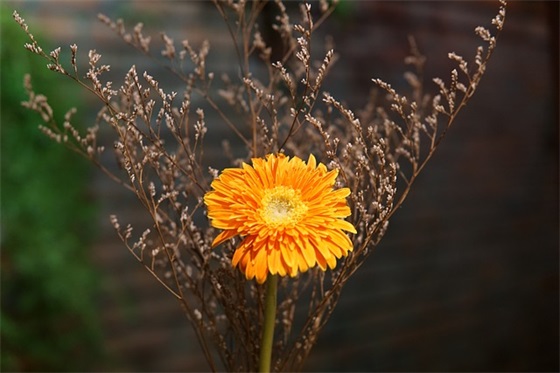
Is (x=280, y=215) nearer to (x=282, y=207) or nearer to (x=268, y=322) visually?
(x=282, y=207)

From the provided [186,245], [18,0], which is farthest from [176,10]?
[186,245]

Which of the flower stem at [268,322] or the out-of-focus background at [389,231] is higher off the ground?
the out-of-focus background at [389,231]

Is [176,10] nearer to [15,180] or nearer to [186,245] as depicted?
[15,180]

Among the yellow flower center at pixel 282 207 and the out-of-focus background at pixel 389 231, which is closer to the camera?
the yellow flower center at pixel 282 207

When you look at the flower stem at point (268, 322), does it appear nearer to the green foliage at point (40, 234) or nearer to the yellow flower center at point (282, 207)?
the yellow flower center at point (282, 207)

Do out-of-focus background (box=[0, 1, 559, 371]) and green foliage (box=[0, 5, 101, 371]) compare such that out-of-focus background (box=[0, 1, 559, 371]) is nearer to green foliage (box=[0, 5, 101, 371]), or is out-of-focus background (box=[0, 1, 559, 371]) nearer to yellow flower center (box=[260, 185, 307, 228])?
green foliage (box=[0, 5, 101, 371])

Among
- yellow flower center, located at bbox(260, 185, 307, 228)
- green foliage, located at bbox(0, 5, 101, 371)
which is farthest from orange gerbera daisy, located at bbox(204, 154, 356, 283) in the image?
green foliage, located at bbox(0, 5, 101, 371)

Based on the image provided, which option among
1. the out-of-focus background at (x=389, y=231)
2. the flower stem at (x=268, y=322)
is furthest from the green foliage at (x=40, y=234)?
the flower stem at (x=268, y=322)

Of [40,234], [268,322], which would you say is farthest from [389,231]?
[268,322]
